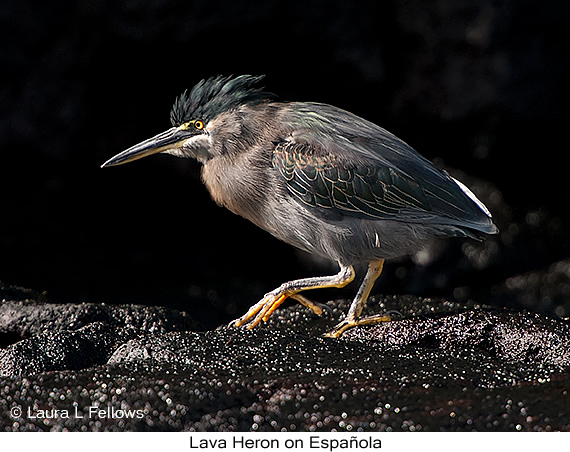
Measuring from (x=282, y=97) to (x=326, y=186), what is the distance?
3357 mm

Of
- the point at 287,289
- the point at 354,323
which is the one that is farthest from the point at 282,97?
the point at 354,323

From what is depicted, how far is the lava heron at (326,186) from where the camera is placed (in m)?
4.30

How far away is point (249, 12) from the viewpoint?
7086 mm

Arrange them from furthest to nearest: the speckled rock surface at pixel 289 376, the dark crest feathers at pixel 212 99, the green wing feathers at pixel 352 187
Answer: the dark crest feathers at pixel 212 99, the green wing feathers at pixel 352 187, the speckled rock surface at pixel 289 376

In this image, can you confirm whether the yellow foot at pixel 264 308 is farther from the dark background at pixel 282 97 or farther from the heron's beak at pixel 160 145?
the dark background at pixel 282 97

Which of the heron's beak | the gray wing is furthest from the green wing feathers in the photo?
the heron's beak

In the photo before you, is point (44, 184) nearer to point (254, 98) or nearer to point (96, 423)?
point (254, 98)

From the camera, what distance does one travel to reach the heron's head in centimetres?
461

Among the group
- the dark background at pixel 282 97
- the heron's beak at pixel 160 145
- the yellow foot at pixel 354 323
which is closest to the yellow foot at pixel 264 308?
the yellow foot at pixel 354 323

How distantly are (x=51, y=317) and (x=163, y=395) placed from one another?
66.8 inches

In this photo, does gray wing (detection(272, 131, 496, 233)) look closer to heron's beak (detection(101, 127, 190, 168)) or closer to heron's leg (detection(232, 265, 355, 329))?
heron's leg (detection(232, 265, 355, 329))

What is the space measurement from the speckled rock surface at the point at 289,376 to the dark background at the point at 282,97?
3282mm

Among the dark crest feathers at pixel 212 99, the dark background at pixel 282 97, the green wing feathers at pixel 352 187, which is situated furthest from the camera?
the dark background at pixel 282 97

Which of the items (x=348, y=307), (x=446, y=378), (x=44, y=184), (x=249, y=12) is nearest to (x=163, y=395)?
(x=446, y=378)
